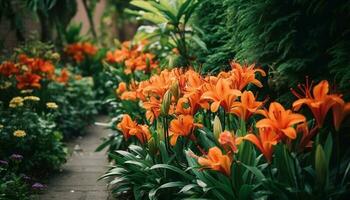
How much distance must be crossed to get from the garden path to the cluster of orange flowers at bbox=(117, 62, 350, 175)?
46.6 inches

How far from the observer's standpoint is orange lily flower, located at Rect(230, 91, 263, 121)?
8.83 ft

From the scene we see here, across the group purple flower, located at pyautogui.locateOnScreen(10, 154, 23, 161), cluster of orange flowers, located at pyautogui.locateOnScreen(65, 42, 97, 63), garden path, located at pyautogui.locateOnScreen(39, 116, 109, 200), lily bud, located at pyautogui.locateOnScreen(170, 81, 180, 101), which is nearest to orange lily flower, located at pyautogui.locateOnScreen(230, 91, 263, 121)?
lily bud, located at pyautogui.locateOnScreen(170, 81, 180, 101)

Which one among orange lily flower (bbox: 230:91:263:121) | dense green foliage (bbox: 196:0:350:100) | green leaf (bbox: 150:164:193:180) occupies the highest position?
dense green foliage (bbox: 196:0:350:100)

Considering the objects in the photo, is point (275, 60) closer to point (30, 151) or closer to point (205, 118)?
point (205, 118)

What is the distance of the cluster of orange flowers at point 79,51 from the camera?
9188 mm

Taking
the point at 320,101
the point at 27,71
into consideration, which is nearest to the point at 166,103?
the point at 320,101

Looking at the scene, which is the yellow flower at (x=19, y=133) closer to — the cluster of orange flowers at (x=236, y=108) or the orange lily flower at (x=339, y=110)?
the cluster of orange flowers at (x=236, y=108)

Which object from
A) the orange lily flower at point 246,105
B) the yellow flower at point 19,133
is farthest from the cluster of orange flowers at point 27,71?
the orange lily flower at point 246,105

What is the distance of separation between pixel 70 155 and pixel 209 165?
140 inches

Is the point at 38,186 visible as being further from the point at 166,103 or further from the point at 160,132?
the point at 166,103

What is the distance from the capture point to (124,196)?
12.7 feet

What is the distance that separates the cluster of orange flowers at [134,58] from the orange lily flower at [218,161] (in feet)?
10.2

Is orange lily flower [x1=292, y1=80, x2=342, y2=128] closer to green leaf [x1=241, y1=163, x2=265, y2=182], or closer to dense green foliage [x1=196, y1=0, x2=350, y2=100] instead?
dense green foliage [x1=196, y1=0, x2=350, y2=100]

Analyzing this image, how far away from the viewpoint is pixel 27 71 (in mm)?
5875
